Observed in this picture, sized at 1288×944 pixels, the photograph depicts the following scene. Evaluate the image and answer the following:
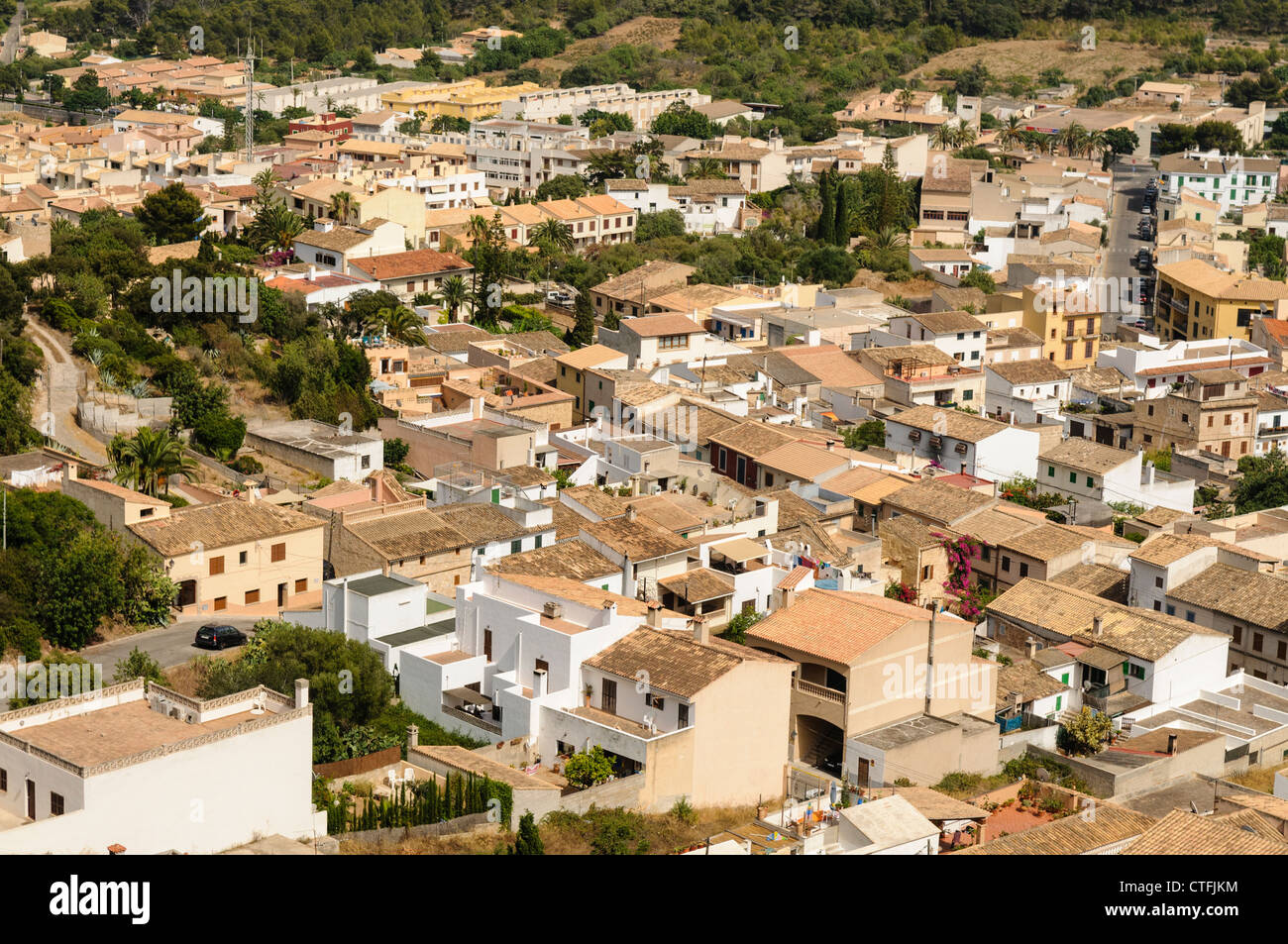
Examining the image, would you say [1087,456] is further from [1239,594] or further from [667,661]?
[667,661]

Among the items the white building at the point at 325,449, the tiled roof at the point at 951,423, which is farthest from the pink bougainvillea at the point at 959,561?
the white building at the point at 325,449

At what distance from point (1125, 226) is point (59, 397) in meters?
40.4

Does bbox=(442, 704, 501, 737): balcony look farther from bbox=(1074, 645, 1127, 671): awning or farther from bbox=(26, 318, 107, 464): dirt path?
bbox=(26, 318, 107, 464): dirt path

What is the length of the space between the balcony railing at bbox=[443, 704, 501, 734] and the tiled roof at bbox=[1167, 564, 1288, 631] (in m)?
12.0

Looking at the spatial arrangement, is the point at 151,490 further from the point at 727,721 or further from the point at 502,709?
the point at 727,721

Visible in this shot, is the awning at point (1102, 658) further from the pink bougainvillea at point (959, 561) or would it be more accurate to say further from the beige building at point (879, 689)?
the pink bougainvillea at point (959, 561)

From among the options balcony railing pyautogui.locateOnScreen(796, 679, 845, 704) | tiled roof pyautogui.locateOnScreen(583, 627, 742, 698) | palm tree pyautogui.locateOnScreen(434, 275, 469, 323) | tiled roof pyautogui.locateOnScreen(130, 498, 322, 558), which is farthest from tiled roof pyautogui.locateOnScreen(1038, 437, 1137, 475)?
palm tree pyautogui.locateOnScreen(434, 275, 469, 323)

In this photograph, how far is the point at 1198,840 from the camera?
1806cm

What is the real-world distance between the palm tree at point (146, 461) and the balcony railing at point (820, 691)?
38.5 feet

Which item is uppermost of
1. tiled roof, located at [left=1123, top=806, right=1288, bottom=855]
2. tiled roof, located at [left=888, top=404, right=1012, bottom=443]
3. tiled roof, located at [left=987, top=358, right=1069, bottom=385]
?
tiled roof, located at [left=987, top=358, right=1069, bottom=385]

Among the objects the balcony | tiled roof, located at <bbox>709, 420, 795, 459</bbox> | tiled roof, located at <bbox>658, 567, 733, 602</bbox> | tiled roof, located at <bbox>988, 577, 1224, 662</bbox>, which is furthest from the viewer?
tiled roof, located at <bbox>709, 420, 795, 459</bbox>

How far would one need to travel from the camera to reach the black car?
24.1 meters

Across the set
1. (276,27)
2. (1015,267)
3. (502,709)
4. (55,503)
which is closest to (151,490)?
(55,503)

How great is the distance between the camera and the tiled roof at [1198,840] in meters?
17.8
